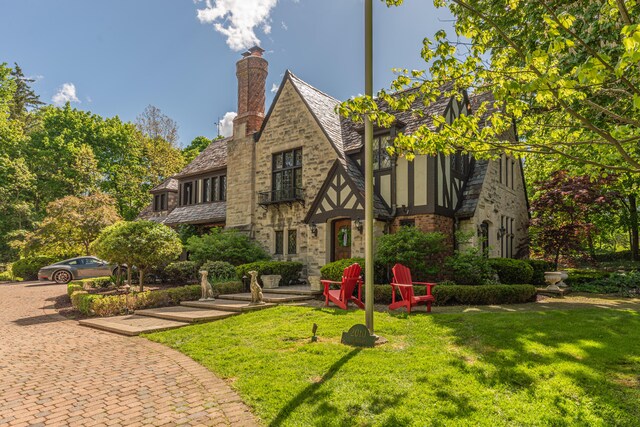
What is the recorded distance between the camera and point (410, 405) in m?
4.16

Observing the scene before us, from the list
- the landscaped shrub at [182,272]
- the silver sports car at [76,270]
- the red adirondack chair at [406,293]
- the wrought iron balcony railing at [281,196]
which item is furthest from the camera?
the silver sports car at [76,270]

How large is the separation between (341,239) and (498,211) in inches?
285

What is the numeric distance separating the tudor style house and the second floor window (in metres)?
0.05

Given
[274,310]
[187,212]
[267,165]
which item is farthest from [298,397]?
[187,212]

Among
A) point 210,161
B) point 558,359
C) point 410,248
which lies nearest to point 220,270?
point 410,248

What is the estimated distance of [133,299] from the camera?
11656 mm

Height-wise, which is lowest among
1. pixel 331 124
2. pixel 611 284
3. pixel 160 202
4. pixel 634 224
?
pixel 611 284

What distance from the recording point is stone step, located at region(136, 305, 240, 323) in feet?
31.6

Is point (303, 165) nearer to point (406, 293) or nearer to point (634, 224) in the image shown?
point (406, 293)

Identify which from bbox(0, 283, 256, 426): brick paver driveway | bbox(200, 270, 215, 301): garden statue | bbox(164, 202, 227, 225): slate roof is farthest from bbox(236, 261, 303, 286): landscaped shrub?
bbox(0, 283, 256, 426): brick paver driveway

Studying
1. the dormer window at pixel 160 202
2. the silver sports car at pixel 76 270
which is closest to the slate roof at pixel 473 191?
the silver sports car at pixel 76 270

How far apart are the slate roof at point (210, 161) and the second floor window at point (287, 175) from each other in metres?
4.52

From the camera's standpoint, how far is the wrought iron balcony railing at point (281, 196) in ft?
56.2

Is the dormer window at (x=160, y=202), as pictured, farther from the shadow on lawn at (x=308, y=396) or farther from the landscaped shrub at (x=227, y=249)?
the shadow on lawn at (x=308, y=396)
